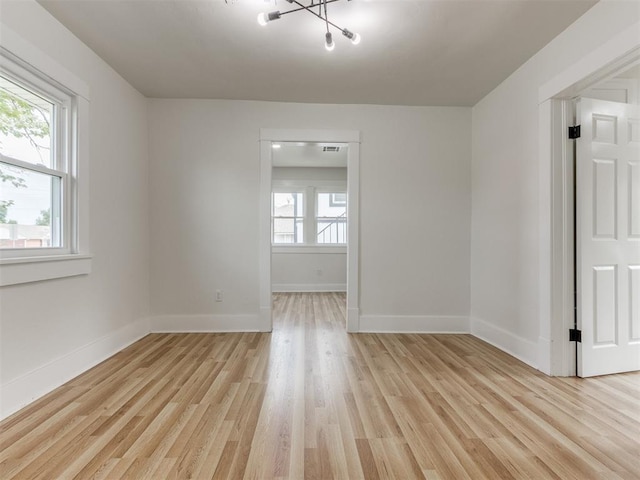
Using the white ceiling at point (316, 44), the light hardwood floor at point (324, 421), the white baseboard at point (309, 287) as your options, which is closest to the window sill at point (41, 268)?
the light hardwood floor at point (324, 421)

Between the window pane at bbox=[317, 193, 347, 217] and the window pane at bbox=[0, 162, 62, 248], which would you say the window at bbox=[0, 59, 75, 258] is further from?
the window pane at bbox=[317, 193, 347, 217]

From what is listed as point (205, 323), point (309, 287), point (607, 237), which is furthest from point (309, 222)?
point (607, 237)

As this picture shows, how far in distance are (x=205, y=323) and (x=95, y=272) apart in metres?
1.24

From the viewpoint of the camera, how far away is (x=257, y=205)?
138 inches

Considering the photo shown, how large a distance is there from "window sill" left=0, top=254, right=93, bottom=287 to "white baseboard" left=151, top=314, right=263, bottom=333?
118cm

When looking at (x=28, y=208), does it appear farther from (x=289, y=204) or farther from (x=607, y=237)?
(x=289, y=204)

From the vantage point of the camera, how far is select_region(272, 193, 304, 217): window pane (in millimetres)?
6684

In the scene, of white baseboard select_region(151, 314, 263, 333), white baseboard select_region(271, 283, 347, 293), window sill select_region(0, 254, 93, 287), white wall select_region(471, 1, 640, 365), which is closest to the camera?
window sill select_region(0, 254, 93, 287)

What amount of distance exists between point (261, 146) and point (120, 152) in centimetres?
134

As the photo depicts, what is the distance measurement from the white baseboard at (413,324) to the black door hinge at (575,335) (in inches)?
47.2

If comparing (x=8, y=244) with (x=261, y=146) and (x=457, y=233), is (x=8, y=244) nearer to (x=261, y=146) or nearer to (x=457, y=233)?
(x=261, y=146)

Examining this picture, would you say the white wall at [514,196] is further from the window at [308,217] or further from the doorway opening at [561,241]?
the window at [308,217]

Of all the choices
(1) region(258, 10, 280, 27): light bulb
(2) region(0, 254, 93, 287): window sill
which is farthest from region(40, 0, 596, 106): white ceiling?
(2) region(0, 254, 93, 287): window sill

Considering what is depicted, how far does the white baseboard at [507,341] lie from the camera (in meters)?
2.58
